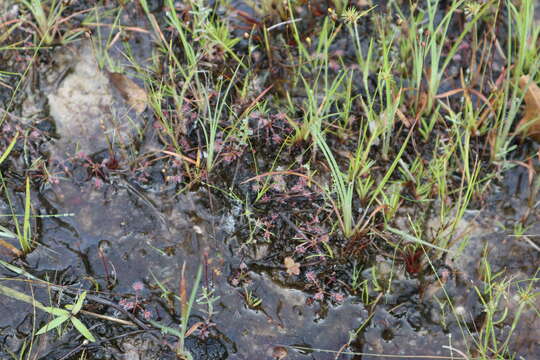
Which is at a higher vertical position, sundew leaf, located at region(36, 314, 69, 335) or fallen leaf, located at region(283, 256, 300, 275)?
fallen leaf, located at region(283, 256, 300, 275)

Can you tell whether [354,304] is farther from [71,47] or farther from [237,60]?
[71,47]

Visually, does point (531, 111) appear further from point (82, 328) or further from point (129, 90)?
point (82, 328)

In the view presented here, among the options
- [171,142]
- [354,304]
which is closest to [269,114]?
[171,142]

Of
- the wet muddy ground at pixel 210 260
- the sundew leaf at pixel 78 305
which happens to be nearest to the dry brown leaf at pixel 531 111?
the wet muddy ground at pixel 210 260

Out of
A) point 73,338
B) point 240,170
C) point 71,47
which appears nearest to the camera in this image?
point 73,338

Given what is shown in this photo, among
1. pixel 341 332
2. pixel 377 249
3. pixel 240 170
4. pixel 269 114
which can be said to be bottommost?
pixel 341 332

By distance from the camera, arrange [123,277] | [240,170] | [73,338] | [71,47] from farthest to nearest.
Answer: [71,47]
[240,170]
[123,277]
[73,338]

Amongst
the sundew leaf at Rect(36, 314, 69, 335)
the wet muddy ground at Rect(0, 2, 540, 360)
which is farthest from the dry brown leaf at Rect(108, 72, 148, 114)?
the sundew leaf at Rect(36, 314, 69, 335)

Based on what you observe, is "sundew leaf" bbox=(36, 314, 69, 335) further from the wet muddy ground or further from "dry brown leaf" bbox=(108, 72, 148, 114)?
"dry brown leaf" bbox=(108, 72, 148, 114)
